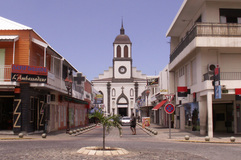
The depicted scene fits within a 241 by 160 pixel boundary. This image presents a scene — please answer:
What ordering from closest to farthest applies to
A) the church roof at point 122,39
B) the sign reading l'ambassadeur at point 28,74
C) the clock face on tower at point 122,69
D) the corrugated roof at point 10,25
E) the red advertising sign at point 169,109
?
the red advertising sign at point 169,109
the sign reading l'ambassadeur at point 28,74
the corrugated roof at point 10,25
the clock face on tower at point 122,69
the church roof at point 122,39

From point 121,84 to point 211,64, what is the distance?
224ft

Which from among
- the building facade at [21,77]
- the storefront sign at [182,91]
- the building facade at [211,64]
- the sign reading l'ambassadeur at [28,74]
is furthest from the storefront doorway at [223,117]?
the sign reading l'ambassadeur at [28,74]

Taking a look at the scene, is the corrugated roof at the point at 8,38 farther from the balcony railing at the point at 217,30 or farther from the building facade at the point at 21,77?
the balcony railing at the point at 217,30

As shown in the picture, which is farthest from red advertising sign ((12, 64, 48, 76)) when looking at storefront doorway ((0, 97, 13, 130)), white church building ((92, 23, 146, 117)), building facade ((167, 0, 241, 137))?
white church building ((92, 23, 146, 117))

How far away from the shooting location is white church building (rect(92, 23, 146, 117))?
88.6 m

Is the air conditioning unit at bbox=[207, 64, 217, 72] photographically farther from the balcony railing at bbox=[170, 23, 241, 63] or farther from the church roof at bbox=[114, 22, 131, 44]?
the church roof at bbox=[114, 22, 131, 44]

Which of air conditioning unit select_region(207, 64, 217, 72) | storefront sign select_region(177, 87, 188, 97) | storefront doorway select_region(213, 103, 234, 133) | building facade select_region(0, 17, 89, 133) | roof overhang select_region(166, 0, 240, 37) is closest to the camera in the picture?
building facade select_region(0, 17, 89, 133)

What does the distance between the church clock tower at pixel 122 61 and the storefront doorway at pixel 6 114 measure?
68017 mm

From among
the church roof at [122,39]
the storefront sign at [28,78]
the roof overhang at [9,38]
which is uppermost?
the church roof at [122,39]

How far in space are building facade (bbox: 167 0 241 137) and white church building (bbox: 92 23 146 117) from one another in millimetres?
61743

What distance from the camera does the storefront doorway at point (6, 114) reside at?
2195 centimetres

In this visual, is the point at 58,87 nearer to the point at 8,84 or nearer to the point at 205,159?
the point at 8,84

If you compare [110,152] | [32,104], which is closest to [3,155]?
[110,152]

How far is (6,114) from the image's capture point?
22.1 m
